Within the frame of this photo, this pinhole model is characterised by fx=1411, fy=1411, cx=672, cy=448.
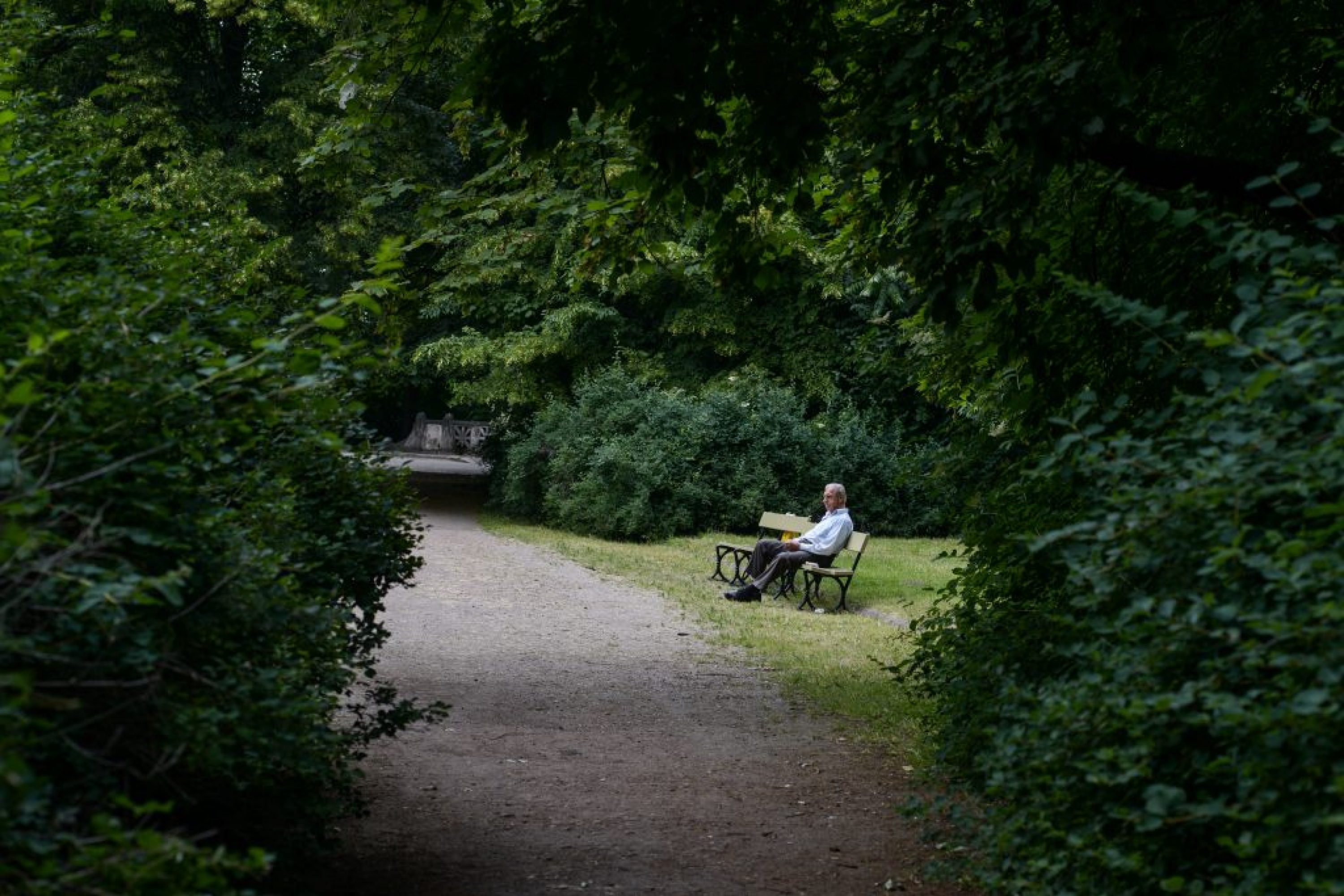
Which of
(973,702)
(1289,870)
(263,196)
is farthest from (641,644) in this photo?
(263,196)

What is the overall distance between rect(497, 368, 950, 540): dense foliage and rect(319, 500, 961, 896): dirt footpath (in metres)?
10.6

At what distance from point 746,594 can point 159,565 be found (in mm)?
13455

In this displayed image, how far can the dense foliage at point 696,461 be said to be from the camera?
24781mm

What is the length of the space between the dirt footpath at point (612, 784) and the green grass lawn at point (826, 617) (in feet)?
1.28

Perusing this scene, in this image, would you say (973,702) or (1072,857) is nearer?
(1072,857)

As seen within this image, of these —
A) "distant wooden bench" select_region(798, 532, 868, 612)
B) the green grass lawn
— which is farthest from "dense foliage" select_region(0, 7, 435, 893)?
"distant wooden bench" select_region(798, 532, 868, 612)

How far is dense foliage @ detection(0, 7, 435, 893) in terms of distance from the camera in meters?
3.01

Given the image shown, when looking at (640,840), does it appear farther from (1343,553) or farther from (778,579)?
(778,579)

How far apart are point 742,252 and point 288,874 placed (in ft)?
19.0

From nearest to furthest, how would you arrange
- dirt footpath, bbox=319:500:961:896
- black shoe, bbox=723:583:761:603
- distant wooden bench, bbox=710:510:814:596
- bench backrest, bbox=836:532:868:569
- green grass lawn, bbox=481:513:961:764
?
dirt footpath, bbox=319:500:961:896 → green grass lawn, bbox=481:513:961:764 → bench backrest, bbox=836:532:868:569 → black shoe, bbox=723:583:761:603 → distant wooden bench, bbox=710:510:814:596

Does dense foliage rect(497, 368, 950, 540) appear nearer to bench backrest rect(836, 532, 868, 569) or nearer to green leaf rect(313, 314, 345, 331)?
bench backrest rect(836, 532, 868, 569)

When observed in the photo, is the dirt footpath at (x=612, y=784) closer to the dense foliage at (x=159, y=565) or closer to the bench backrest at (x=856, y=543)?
the dense foliage at (x=159, y=565)

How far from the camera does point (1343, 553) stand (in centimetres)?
359

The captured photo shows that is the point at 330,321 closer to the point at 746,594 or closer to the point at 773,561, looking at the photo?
the point at 746,594
